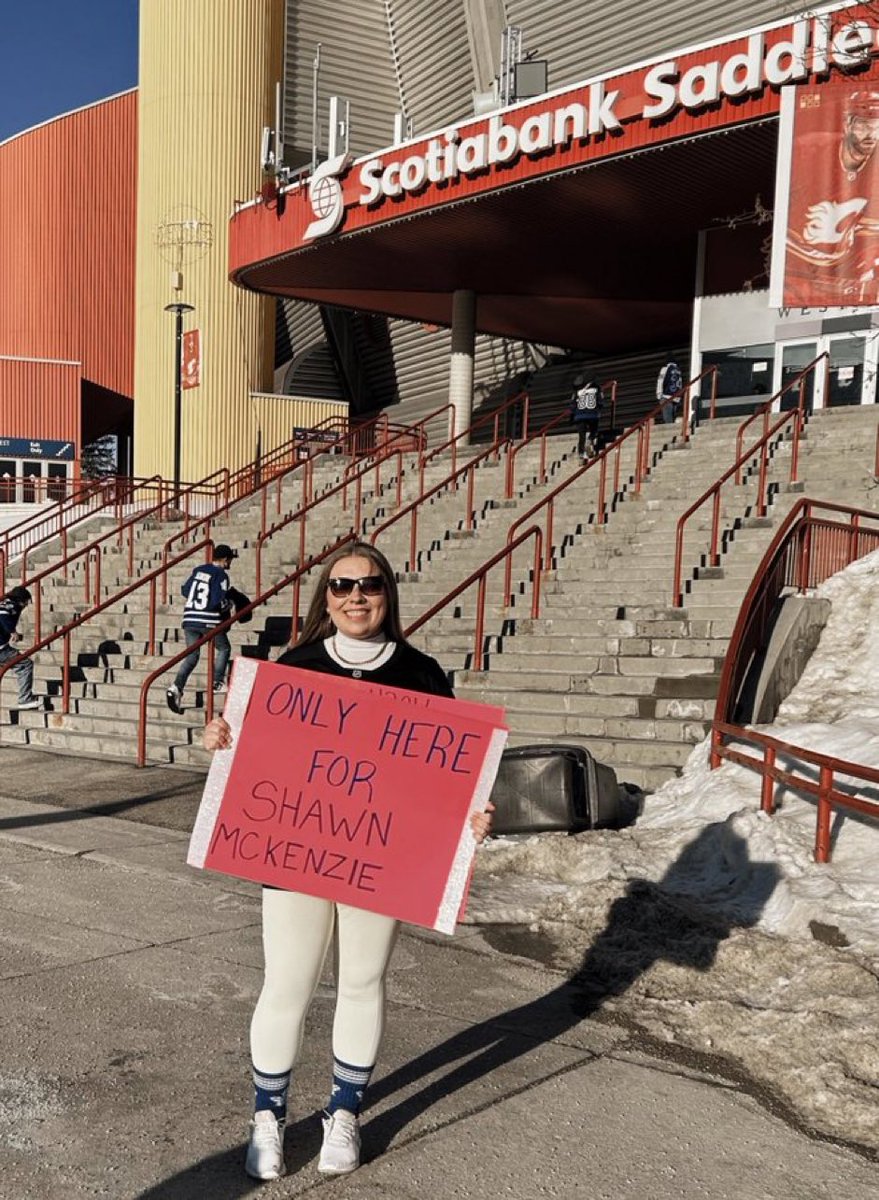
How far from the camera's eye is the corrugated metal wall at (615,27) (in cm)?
2373

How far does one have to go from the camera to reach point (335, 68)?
33.1m

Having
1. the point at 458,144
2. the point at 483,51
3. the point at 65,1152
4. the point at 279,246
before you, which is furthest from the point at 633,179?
the point at 65,1152

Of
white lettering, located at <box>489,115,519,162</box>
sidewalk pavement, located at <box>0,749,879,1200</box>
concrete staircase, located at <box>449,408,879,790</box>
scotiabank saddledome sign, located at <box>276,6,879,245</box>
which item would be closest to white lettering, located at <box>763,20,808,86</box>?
scotiabank saddledome sign, located at <box>276,6,879,245</box>

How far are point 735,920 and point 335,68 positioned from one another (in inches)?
1278

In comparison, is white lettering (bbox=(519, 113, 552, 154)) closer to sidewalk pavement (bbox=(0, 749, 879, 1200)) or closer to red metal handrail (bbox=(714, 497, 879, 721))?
red metal handrail (bbox=(714, 497, 879, 721))

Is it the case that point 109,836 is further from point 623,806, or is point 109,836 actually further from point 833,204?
point 833,204

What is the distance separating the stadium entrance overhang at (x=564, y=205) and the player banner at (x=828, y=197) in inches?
23.2

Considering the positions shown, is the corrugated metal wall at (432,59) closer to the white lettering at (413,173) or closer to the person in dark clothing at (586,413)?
the white lettering at (413,173)

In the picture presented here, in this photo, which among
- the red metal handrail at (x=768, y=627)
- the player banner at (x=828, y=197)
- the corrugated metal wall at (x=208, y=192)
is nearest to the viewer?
the red metal handrail at (x=768, y=627)

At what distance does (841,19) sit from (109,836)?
47.0ft

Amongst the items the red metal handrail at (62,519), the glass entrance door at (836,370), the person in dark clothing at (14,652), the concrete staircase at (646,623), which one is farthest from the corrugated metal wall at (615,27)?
the person in dark clothing at (14,652)

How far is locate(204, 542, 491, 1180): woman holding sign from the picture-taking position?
3139 mm

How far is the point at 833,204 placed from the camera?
53.0 ft

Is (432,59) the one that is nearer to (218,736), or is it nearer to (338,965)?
(218,736)
